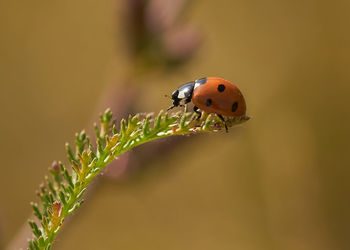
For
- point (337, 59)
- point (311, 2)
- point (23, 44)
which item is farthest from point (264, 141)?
point (23, 44)

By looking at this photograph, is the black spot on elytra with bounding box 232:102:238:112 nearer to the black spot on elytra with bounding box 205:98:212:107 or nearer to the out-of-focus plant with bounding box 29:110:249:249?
the black spot on elytra with bounding box 205:98:212:107

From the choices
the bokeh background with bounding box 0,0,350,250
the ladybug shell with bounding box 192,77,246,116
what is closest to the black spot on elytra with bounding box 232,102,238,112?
the ladybug shell with bounding box 192,77,246,116

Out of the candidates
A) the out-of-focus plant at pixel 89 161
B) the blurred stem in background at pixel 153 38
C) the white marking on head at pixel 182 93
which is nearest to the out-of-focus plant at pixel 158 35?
Result: the blurred stem in background at pixel 153 38

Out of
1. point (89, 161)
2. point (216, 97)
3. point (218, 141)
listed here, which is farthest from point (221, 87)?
point (218, 141)

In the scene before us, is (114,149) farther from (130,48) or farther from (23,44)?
(23,44)

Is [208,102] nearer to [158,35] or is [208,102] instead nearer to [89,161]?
[89,161]

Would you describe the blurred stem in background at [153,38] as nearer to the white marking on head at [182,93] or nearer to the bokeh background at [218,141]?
the white marking on head at [182,93]

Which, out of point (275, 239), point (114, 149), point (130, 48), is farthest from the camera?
point (275, 239)
